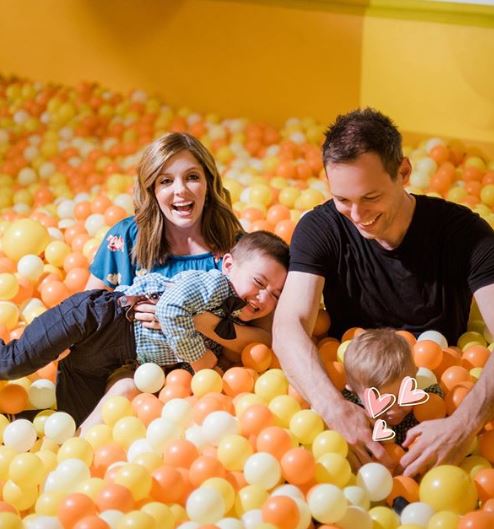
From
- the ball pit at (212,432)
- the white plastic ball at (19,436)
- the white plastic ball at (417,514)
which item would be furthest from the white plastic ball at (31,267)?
the white plastic ball at (417,514)

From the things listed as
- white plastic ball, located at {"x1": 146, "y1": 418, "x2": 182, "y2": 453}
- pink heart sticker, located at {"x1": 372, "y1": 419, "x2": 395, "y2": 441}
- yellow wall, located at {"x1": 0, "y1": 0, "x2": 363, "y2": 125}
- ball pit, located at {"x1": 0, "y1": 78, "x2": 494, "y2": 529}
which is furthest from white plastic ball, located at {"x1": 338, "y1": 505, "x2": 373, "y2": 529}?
yellow wall, located at {"x1": 0, "y1": 0, "x2": 363, "y2": 125}

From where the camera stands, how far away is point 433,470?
5.76ft

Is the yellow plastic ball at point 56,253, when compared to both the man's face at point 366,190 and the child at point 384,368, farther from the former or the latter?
the child at point 384,368

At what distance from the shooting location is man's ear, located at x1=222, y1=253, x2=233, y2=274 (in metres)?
2.27

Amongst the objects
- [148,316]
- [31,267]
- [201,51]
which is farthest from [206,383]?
[201,51]

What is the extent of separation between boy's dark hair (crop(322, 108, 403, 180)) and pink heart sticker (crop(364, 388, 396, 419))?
493 mm

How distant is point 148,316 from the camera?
219 cm

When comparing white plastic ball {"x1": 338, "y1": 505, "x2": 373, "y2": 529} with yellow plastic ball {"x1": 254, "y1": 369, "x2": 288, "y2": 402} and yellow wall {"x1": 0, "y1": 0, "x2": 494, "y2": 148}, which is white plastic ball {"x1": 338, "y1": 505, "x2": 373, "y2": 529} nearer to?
yellow plastic ball {"x1": 254, "y1": 369, "x2": 288, "y2": 402}

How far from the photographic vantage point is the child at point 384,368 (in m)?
1.87

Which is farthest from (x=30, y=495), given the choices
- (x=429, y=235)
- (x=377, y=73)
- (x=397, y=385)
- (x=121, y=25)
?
(x=121, y=25)

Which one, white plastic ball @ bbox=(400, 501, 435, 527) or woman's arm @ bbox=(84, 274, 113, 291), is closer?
white plastic ball @ bbox=(400, 501, 435, 527)

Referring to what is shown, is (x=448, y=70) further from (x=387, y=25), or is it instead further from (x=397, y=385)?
(x=397, y=385)

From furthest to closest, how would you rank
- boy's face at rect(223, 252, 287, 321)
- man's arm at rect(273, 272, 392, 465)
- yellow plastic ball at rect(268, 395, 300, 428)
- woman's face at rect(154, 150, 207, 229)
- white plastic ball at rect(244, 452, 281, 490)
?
woman's face at rect(154, 150, 207, 229) → boy's face at rect(223, 252, 287, 321) → yellow plastic ball at rect(268, 395, 300, 428) → man's arm at rect(273, 272, 392, 465) → white plastic ball at rect(244, 452, 281, 490)

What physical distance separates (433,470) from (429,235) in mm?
627
